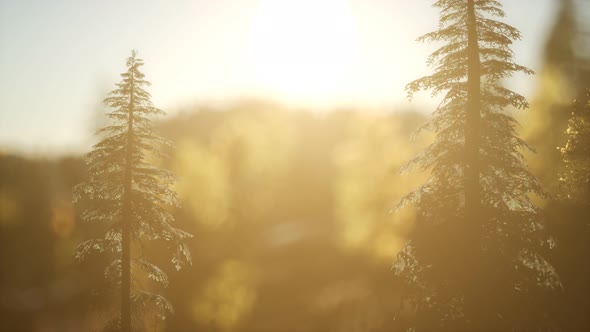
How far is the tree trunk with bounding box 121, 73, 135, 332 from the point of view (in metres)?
14.5

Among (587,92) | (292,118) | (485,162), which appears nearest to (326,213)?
(292,118)

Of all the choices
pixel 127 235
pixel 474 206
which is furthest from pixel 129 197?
pixel 474 206

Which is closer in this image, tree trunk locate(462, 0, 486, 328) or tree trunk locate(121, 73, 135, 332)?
tree trunk locate(462, 0, 486, 328)

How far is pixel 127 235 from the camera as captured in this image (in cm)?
1465

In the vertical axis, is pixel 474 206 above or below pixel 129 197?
below

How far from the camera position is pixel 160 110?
14.9 metres

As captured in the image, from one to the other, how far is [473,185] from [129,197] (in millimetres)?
11159

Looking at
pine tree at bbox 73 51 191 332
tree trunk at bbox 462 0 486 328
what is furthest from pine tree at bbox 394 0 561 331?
pine tree at bbox 73 51 191 332

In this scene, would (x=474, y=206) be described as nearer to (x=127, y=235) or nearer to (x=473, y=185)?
(x=473, y=185)

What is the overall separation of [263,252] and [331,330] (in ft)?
39.5

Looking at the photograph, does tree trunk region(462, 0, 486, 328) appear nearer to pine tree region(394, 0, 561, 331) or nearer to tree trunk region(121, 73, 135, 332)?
pine tree region(394, 0, 561, 331)

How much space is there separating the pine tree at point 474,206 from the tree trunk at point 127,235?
9.19 m

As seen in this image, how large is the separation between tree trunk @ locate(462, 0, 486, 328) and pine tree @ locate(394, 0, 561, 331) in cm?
3

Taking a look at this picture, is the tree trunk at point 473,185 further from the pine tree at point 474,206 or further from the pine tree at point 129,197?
the pine tree at point 129,197
